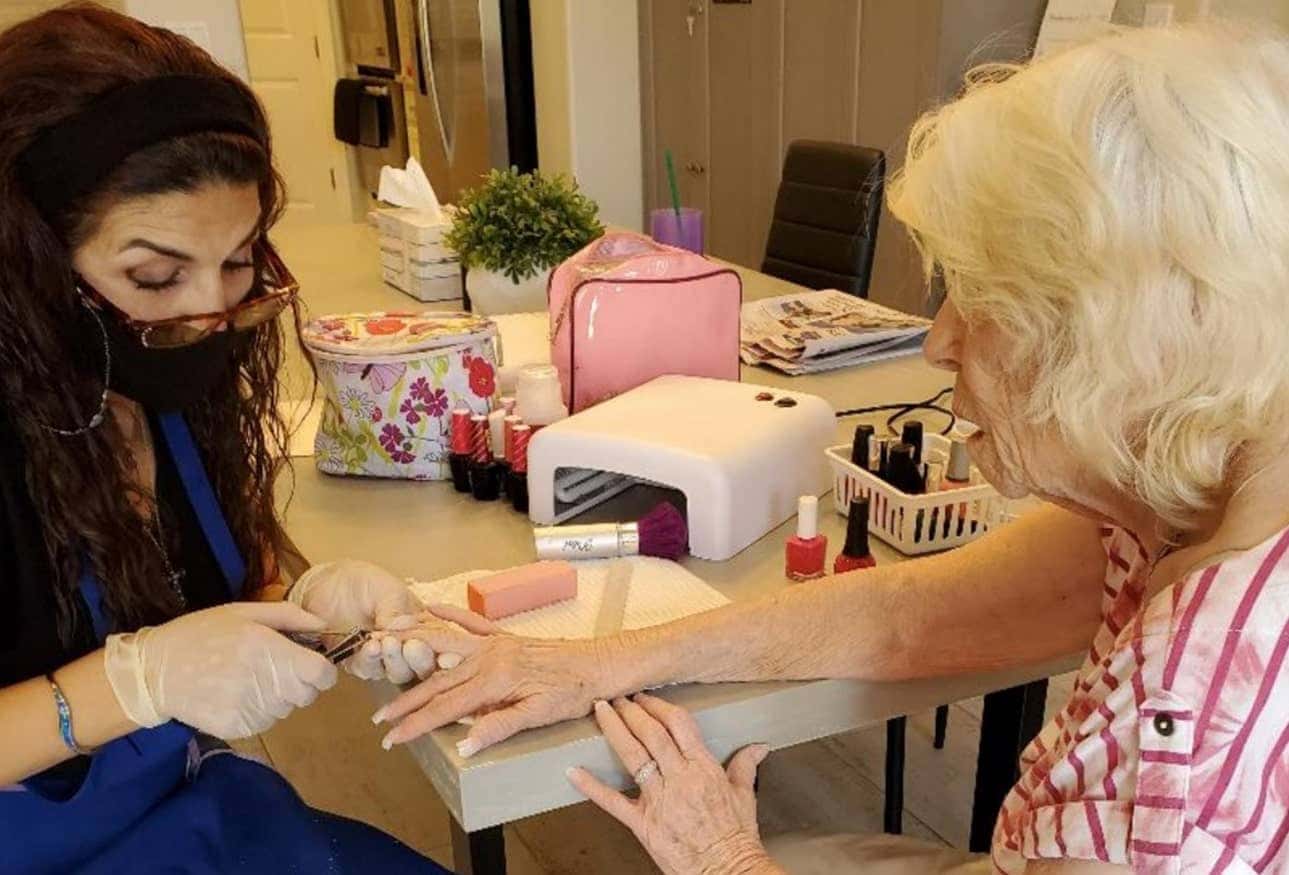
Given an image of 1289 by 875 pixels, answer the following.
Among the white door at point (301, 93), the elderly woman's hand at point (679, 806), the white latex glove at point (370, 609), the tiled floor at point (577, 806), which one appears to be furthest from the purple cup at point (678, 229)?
the white door at point (301, 93)

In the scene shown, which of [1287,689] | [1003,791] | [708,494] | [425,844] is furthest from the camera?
[425,844]

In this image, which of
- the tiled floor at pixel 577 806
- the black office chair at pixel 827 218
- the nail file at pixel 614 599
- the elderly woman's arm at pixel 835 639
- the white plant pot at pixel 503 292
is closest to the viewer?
the elderly woman's arm at pixel 835 639

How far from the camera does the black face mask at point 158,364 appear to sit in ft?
3.51

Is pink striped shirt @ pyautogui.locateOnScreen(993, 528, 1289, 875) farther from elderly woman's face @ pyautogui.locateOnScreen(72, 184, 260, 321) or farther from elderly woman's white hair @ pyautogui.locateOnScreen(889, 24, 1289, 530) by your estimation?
elderly woman's face @ pyautogui.locateOnScreen(72, 184, 260, 321)

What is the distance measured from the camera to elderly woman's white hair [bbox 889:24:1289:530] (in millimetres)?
709

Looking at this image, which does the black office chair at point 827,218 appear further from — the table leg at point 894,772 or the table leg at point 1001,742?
the table leg at point 1001,742

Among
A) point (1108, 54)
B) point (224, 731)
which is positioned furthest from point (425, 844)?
point (1108, 54)

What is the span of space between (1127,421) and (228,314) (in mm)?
828

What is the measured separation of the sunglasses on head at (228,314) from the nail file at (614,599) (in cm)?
45

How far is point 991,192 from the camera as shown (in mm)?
785

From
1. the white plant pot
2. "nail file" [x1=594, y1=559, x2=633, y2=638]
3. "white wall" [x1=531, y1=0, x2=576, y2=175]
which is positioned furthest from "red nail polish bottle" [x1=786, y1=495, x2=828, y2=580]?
"white wall" [x1=531, y1=0, x2=576, y2=175]

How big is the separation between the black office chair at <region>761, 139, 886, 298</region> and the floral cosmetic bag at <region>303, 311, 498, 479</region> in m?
1.35

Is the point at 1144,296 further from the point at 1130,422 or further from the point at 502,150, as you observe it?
the point at 502,150

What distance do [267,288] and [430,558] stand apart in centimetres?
34
